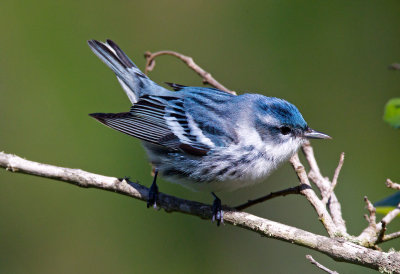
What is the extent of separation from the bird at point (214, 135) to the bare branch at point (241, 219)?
11cm

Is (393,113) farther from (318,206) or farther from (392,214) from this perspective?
(318,206)

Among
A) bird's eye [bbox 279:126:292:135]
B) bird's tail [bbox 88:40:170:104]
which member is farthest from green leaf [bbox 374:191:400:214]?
bird's tail [bbox 88:40:170:104]

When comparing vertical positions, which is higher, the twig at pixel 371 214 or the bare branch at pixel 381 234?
the twig at pixel 371 214

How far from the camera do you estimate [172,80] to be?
5.35 meters

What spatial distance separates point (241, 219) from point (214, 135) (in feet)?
2.30

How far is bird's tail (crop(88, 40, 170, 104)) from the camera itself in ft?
13.4

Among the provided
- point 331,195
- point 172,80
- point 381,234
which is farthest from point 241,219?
point 172,80

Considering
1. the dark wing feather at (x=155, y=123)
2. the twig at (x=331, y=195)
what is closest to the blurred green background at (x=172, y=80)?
the dark wing feather at (x=155, y=123)

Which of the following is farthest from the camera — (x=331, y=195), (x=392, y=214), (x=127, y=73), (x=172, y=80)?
(x=172, y=80)

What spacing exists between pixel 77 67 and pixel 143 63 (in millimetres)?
702

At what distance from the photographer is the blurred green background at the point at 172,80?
447 cm

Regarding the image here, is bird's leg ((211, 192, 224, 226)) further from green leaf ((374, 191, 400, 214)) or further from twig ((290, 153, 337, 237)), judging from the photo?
green leaf ((374, 191, 400, 214))

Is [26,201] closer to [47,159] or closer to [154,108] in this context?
[47,159]

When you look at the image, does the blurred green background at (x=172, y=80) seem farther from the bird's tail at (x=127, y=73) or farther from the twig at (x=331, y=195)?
the twig at (x=331, y=195)
